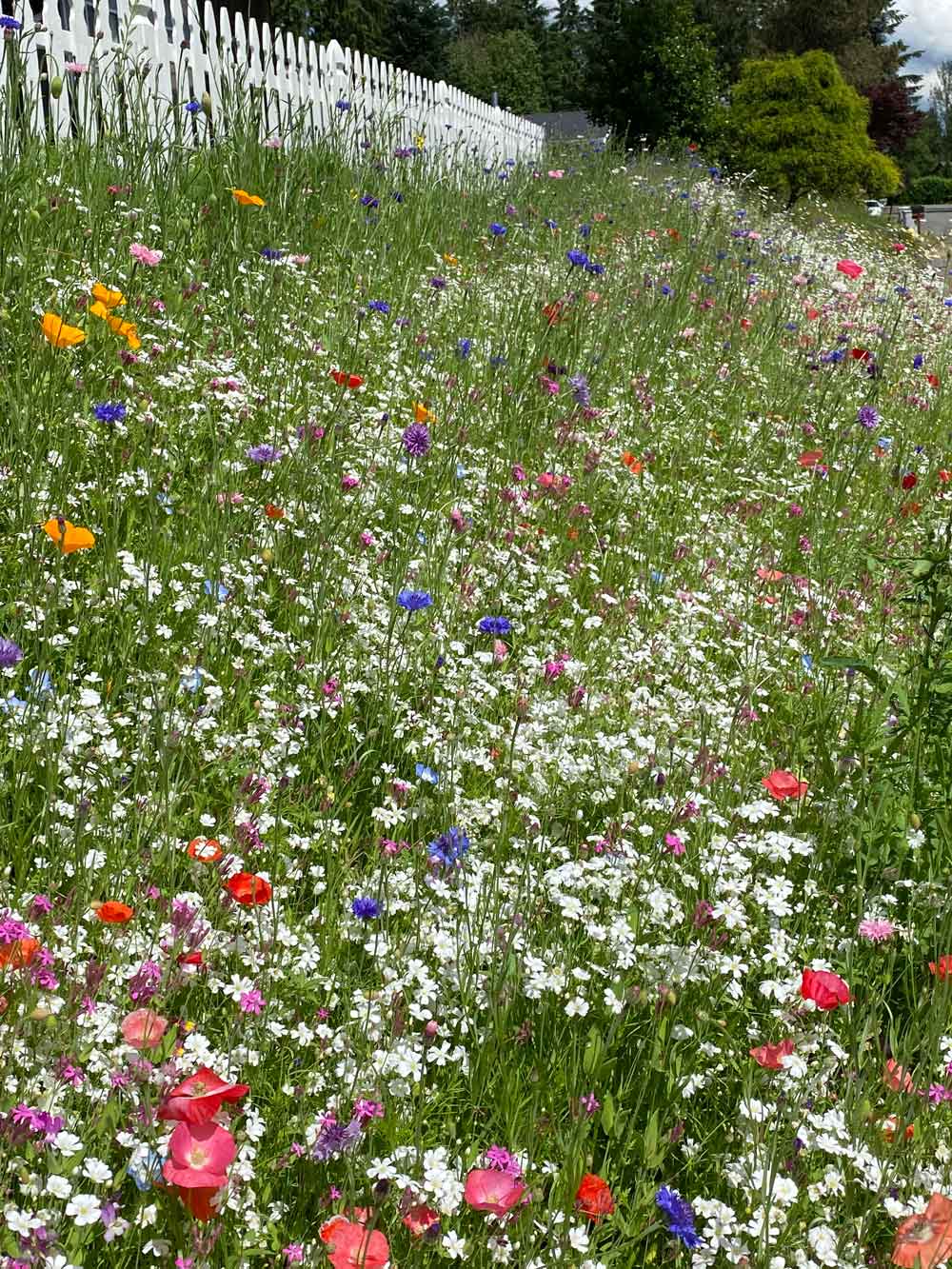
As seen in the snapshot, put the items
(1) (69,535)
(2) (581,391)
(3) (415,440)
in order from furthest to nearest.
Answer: (2) (581,391)
(3) (415,440)
(1) (69,535)

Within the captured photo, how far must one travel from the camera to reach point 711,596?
3.54m

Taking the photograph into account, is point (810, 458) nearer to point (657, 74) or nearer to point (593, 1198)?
point (593, 1198)

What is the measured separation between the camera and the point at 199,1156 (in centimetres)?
→ 122

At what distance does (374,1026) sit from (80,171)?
3882 millimetres

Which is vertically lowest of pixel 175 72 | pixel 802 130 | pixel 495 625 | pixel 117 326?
pixel 495 625

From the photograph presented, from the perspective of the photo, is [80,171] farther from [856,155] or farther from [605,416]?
[856,155]

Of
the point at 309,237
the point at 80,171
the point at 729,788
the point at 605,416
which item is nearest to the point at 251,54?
the point at 309,237

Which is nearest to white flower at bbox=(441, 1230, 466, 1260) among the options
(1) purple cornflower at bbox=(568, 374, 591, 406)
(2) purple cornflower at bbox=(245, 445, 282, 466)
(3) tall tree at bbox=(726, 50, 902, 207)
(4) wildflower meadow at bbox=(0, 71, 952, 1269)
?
(4) wildflower meadow at bbox=(0, 71, 952, 1269)

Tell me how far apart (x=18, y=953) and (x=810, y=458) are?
13.8 feet

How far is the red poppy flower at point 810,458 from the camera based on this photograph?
4785 millimetres

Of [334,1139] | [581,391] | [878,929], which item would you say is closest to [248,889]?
[334,1139]

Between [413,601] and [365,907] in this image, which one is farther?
[413,601]

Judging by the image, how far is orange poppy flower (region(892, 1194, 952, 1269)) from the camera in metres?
1.33

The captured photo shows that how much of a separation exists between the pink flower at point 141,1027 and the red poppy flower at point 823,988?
0.96 metres
